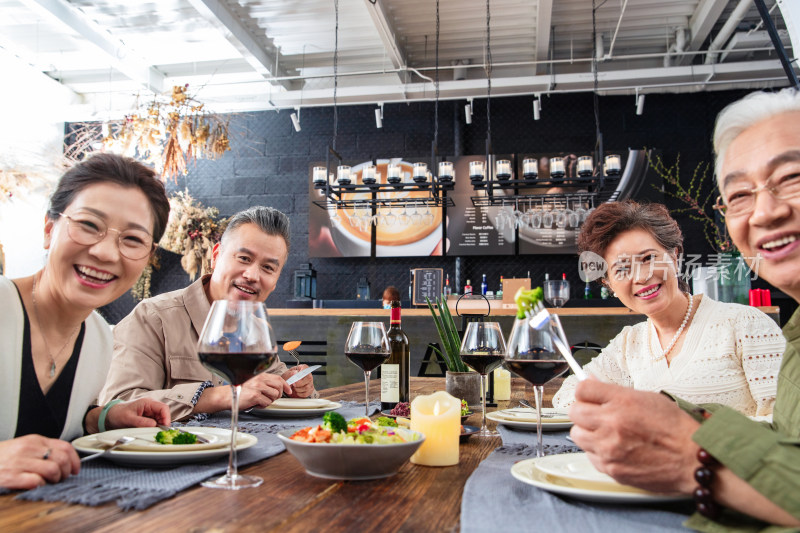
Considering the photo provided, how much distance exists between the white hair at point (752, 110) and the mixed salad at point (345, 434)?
76 centimetres

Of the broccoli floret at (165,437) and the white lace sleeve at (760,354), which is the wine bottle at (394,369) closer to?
the broccoli floret at (165,437)

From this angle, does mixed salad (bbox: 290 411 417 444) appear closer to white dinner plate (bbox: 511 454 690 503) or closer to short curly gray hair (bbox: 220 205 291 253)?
white dinner plate (bbox: 511 454 690 503)

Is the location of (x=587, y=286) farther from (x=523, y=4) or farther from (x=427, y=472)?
(x=427, y=472)

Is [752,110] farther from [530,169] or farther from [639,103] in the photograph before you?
[639,103]

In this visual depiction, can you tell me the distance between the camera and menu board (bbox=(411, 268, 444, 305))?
19.6 feet

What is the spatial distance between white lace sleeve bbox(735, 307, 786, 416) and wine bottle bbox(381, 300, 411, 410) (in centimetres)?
103

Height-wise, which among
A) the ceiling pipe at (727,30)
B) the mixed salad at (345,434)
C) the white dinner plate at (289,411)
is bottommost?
the white dinner plate at (289,411)

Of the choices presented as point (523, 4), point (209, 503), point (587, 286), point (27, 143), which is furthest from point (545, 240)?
point (209, 503)

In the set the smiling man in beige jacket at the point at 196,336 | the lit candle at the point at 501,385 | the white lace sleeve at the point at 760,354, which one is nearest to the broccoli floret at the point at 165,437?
the smiling man in beige jacket at the point at 196,336

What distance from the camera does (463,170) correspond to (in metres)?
6.56

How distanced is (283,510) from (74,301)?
2.37 ft

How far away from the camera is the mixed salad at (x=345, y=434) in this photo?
2.81 ft

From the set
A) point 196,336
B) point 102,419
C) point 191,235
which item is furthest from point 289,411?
point 191,235

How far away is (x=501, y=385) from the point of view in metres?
1.94
